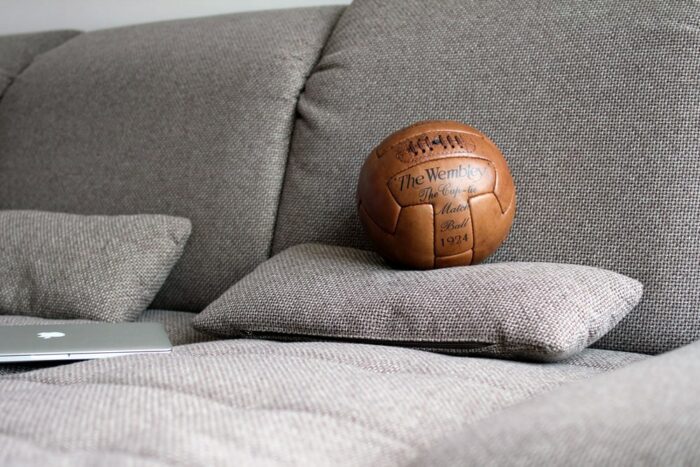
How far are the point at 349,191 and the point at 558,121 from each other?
17.0 inches

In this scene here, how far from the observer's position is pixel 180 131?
196cm

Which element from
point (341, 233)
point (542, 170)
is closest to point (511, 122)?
point (542, 170)

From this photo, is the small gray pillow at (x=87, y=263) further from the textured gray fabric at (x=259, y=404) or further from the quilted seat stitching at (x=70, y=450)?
the quilted seat stitching at (x=70, y=450)

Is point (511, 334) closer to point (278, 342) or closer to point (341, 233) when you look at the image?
point (278, 342)

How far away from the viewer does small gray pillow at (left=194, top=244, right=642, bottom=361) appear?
3.84ft

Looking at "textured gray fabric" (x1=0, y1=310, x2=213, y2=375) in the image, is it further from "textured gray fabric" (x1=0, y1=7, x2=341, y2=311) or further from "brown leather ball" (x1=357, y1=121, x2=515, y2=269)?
"brown leather ball" (x1=357, y1=121, x2=515, y2=269)

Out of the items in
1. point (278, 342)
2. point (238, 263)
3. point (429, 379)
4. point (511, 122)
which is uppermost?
point (511, 122)

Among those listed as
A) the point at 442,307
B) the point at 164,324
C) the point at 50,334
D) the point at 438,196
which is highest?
the point at 438,196

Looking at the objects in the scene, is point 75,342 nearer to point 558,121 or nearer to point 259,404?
point 259,404

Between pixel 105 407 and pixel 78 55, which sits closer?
pixel 105 407

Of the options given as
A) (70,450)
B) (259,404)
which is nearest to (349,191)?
(259,404)

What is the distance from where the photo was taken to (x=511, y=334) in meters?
1.16

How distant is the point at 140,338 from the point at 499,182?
63cm

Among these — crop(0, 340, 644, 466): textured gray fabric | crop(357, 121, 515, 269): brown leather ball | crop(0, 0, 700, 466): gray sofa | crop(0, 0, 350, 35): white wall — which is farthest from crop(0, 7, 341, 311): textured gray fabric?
crop(0, 340, 644, 466): textured gray fabric
